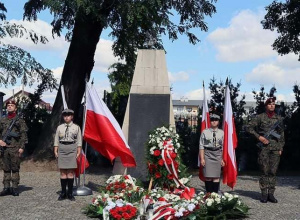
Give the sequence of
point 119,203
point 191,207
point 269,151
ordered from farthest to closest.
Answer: point 269,151, point 119,203, point 191,207

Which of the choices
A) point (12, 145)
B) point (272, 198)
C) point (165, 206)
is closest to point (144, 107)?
point (12, 145)

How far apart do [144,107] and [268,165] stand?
2.60 m

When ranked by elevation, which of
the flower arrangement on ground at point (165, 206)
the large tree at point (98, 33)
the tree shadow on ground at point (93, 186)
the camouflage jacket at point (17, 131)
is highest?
the large tree at point (98, 33)

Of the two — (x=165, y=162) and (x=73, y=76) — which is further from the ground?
(x=73, y=76)

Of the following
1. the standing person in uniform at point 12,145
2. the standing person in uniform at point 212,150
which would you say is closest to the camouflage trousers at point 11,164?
the standing person in uniform at point 12,145

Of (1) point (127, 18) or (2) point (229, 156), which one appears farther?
(1) point (127, 18)

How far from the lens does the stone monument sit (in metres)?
9.95

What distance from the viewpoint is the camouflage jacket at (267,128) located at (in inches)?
356

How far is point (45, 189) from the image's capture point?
1051 centimetres

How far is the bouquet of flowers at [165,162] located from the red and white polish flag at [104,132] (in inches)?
24.0

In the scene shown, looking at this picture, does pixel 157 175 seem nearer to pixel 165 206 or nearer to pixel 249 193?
pixel 165 206

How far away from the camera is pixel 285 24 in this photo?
50.0 feet

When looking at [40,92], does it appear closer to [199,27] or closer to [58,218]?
[199,27]

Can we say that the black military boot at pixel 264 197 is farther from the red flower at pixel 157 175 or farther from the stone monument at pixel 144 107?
the stone monument at pixel 144 107
